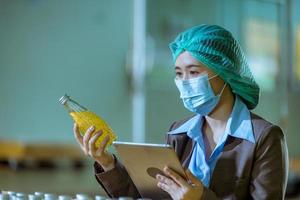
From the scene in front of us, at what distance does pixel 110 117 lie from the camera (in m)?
5.74

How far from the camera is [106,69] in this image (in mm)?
5707

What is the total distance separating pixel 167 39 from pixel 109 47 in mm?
1086

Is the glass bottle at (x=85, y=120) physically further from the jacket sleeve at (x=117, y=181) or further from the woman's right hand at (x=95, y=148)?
the jacket sleeve at (x=117, y=181)

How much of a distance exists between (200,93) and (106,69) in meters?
4.27

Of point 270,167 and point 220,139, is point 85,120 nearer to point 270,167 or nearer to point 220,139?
point 220,139

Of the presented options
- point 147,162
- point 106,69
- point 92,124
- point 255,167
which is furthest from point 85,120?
point 106,69

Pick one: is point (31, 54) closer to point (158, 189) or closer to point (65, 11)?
point (65, 11)

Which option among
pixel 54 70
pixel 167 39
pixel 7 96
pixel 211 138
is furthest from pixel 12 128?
pixel 211 138

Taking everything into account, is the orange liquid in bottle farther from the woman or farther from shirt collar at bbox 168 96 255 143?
shirt collar at bbox 168 96 255 143

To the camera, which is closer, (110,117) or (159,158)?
(159,158)

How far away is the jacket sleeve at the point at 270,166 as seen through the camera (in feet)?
4.40

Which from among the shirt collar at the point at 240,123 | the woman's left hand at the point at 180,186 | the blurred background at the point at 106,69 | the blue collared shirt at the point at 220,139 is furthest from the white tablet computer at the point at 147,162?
the blurred background at the point at 106,69

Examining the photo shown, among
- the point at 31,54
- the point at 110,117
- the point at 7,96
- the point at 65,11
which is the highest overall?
the point at 65,11

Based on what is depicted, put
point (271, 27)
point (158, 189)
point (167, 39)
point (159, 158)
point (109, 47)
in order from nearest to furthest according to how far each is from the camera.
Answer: point (159, 158)
point (158, 189)
point (167, 39)
point (271, 27)
point (109, 47)
